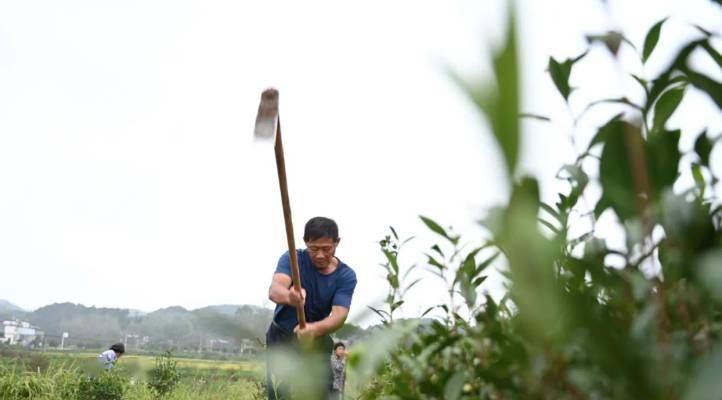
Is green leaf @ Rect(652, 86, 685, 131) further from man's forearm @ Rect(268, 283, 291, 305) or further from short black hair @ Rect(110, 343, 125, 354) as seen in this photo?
short black hair @ Rect(110, 343, 125, 354)

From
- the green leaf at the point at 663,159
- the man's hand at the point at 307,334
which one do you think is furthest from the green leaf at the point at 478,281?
the green leaf at the point at 663,159

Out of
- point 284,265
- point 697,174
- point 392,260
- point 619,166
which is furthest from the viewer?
point 284,265

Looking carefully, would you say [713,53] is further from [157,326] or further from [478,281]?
[157,326]

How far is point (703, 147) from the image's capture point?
796 mm

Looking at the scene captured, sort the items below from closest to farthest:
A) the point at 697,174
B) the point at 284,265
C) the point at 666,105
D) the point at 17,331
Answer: the point at 666,105, the point at 697,174, the point at 284,265, the point at 17,331

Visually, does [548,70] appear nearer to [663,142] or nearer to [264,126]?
[663,142]

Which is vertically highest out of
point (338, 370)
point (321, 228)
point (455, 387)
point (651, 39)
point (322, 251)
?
point (321, 228)

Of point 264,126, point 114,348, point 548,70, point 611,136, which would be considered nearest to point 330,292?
point 264,126

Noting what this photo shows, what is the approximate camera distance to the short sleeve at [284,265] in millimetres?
3470

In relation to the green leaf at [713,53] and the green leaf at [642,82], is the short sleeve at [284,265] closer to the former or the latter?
the green leaf at [642,82]

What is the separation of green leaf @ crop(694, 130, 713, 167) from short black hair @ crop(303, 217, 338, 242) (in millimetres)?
2856

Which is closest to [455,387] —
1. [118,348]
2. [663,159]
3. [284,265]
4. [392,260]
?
[663,159]

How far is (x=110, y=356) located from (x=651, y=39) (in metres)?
12.2

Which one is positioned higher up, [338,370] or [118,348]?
[118,348]
